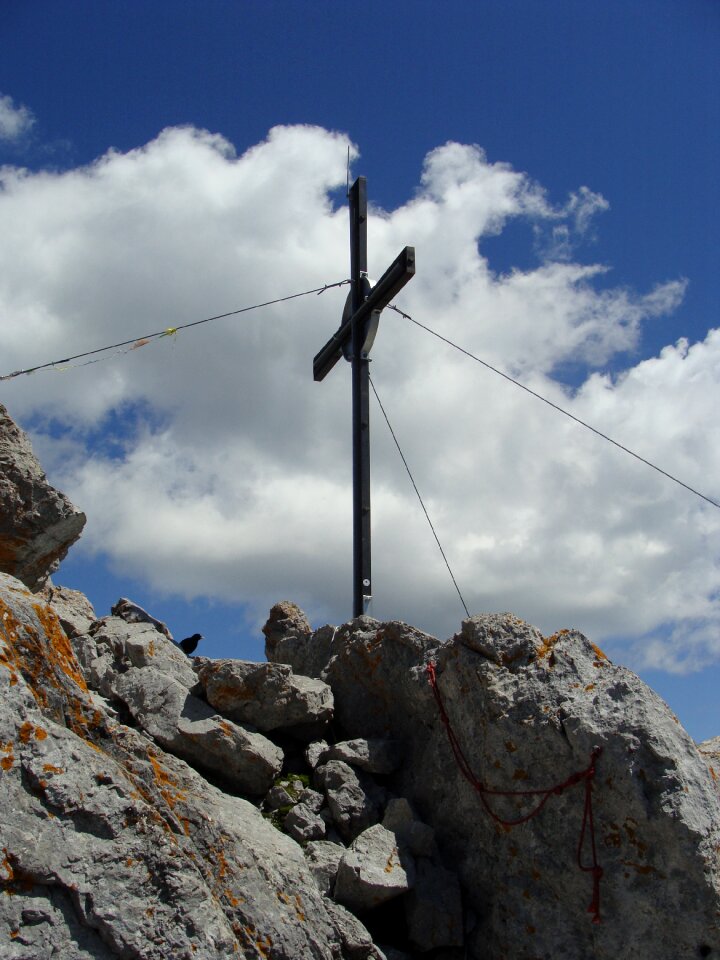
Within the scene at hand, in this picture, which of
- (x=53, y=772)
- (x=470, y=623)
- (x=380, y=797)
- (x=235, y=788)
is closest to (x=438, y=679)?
(x=470, y=623)

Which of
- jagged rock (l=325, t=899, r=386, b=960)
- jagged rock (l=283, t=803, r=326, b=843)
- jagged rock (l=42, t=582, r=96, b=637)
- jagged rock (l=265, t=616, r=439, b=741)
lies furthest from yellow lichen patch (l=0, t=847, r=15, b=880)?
jagged rock (l=42, t=582, r=96, b=637)

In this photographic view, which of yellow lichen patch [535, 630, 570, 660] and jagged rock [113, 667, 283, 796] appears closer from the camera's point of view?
jagged rock [113, 667, 283, 796]

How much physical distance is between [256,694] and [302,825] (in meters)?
1.20

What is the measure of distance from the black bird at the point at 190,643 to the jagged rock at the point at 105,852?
3.95 metres

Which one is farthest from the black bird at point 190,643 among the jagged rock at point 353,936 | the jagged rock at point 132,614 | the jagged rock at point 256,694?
the jagged rock at point 353,936

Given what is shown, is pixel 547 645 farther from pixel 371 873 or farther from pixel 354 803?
pixel 371 873

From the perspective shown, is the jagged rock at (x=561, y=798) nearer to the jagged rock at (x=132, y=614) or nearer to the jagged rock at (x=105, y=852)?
the jagged rock at (x=105, y=852)

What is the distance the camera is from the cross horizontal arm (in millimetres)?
11047

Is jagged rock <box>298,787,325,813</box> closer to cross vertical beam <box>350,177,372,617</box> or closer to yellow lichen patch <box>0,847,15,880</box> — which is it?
yellow lichen patch <box>0,847,15,880</box>

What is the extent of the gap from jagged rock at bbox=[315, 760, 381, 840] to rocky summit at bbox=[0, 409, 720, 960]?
0.02m

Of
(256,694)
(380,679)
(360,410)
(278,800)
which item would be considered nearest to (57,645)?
(256,694)

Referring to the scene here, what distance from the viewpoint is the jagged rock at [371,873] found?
622cm

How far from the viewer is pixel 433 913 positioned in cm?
644

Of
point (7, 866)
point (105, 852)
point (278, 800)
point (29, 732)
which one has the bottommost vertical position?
point (7, 866)
